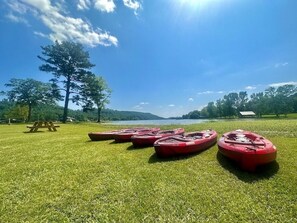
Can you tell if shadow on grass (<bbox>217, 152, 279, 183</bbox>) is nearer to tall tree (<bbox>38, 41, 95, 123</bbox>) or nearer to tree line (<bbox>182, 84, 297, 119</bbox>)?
tall tree (<bbox>38, 41, 95, 123</bbox>)

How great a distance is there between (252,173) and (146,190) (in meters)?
2.96

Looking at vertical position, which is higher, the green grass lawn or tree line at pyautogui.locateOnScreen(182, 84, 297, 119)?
tree line at pyautogui.locateOnScreen(182, 84, 297, 119)

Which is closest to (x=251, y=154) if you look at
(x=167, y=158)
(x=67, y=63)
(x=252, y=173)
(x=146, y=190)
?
(x=252, y=173)

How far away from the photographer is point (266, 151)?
532 centimetres

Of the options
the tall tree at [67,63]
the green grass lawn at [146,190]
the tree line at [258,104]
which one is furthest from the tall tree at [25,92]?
the tree line at [258,104]

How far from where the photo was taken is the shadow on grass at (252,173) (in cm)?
496

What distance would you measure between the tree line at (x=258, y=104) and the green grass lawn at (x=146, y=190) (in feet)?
201

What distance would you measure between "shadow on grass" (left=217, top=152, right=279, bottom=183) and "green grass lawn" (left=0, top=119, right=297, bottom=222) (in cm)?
2

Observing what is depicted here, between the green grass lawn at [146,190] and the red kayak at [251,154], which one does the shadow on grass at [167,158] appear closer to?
the green grass lawn at [146,190]

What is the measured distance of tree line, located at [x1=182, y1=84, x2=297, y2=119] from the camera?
57.1m

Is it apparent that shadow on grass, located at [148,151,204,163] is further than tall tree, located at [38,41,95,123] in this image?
No

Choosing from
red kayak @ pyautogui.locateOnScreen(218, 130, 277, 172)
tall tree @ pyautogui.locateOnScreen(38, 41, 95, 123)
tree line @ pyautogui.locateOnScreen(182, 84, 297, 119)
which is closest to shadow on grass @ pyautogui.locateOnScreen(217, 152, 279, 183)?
red kayak @ pyautogui.locateOnScreen(218, 130, 277, 172)

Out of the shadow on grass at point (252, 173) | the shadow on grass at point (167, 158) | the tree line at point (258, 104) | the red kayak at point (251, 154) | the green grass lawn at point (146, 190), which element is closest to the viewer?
the green grass lawn at point (146, 190)

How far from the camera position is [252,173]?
5172 millimetres
